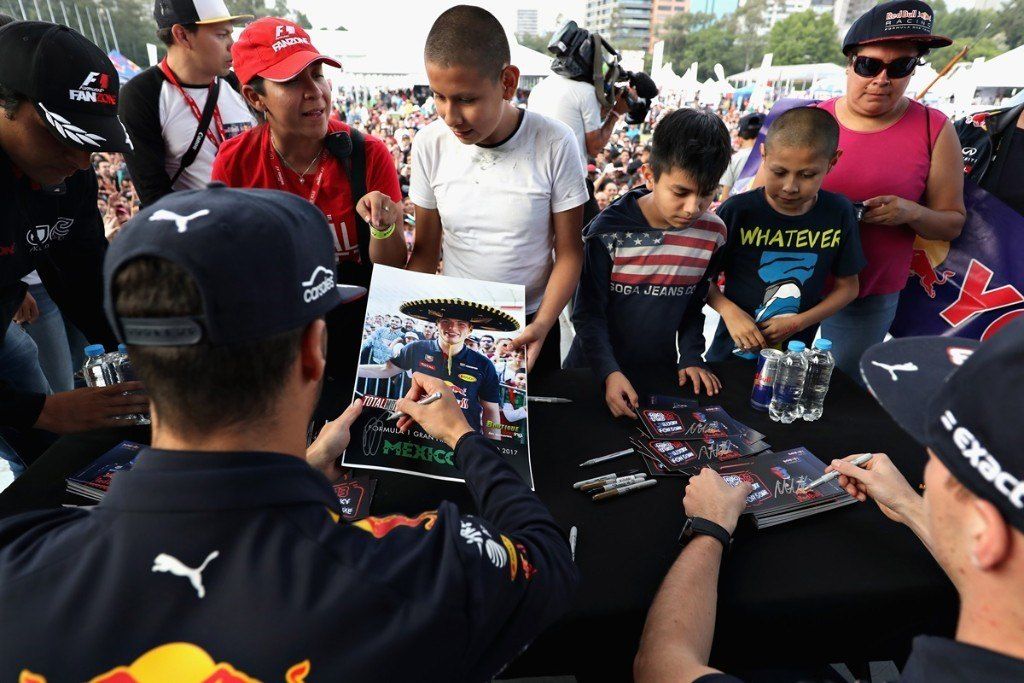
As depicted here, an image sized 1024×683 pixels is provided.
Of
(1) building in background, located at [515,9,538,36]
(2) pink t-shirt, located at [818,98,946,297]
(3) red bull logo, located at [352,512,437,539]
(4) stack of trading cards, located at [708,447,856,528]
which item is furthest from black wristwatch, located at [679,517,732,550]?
(1) building in background, located at [515,9,538,36]

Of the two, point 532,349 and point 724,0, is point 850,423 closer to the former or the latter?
point 532,349

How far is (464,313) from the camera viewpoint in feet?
4.97

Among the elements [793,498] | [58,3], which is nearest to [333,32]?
[58,3]

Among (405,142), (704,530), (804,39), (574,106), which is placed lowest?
(405,142)

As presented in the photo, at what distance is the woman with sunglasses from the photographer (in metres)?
2.02

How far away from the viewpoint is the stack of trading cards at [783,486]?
1205 mm

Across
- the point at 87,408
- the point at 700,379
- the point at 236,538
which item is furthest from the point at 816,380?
the point at 87,408

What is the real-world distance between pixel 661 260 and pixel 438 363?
92 cm

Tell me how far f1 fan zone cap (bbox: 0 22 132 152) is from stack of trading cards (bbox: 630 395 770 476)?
159 cm

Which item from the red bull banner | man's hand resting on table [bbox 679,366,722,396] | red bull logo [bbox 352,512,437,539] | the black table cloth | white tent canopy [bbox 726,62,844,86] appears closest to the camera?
red bull logo [bbox 352,512,437,539]

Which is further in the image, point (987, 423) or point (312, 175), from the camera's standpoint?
point (312, 175)

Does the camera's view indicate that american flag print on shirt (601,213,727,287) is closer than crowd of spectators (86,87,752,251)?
Yes

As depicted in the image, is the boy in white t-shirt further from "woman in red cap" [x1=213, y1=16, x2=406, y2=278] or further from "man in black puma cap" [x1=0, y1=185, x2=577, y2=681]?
"man in black puma cap" [x1=0, y1=185, x2=577, y2=681]

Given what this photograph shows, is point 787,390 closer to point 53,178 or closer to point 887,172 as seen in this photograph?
point 887,172
